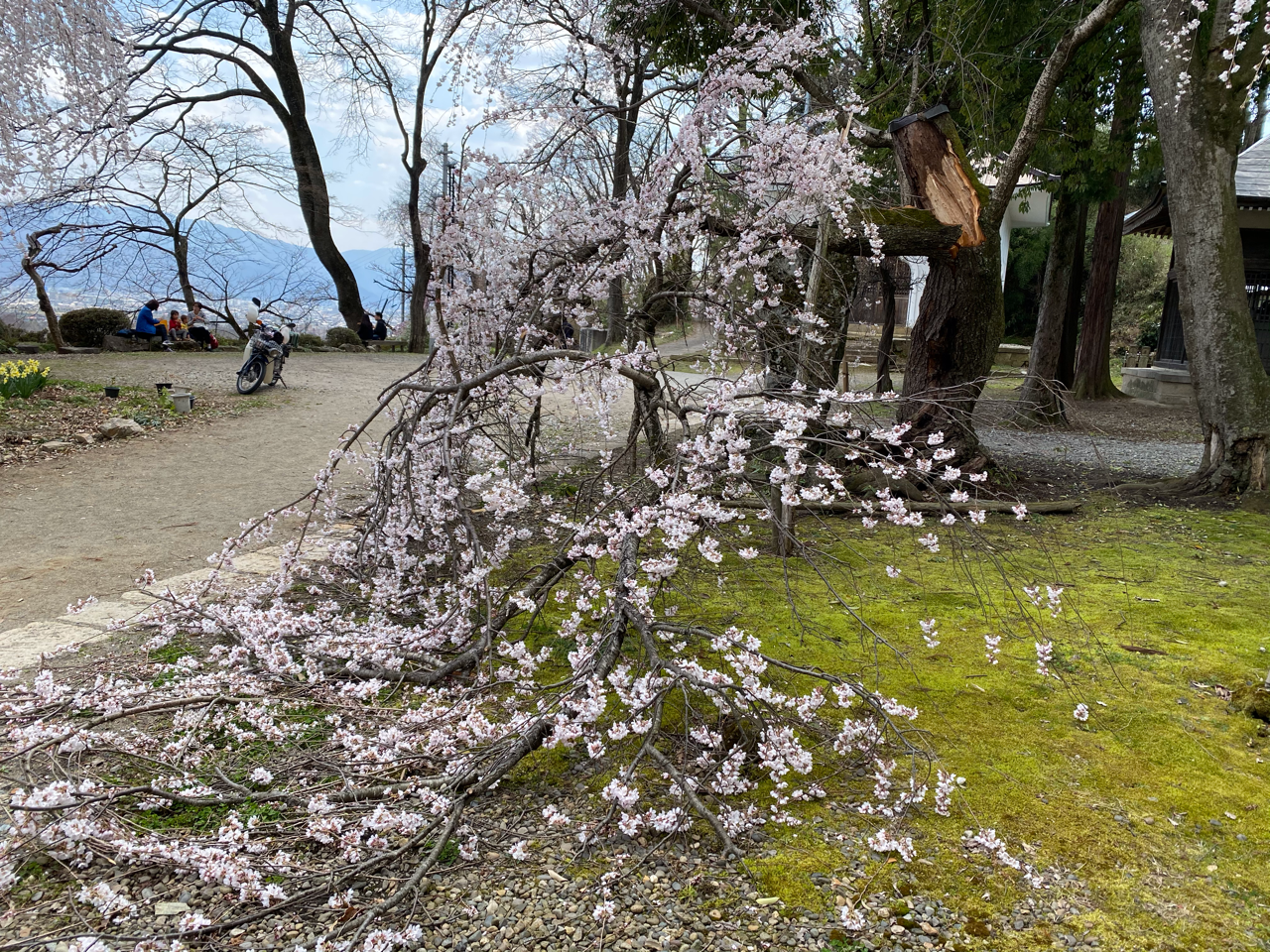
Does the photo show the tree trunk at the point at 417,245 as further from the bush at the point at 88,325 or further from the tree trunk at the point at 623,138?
the tree trunk at the point at 623,138

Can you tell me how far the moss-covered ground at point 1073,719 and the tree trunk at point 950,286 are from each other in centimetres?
156

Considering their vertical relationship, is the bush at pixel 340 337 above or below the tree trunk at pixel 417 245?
below

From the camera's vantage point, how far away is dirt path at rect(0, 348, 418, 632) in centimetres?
393

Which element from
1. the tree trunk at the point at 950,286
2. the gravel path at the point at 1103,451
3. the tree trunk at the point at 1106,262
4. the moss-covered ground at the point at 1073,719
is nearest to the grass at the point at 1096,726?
the moss-covered ground at the point at 1073,719

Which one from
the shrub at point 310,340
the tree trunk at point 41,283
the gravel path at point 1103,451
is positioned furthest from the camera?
the shrub at point 310,340

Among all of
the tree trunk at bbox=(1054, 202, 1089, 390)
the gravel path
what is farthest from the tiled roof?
the gravel path

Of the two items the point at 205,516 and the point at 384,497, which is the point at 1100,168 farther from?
the point at 205,516

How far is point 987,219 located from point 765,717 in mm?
4911

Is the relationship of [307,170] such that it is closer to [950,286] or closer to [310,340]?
[310,340]

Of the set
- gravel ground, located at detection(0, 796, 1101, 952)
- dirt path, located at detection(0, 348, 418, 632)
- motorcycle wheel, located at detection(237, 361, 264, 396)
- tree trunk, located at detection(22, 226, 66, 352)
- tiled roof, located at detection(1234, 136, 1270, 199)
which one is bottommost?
gravel ground, located at detection(0, 796, 1101, 952)

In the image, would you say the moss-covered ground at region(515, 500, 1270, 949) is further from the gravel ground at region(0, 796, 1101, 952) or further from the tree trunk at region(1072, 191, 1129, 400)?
the tree trunk at region(1072, 191, 1129, 400)

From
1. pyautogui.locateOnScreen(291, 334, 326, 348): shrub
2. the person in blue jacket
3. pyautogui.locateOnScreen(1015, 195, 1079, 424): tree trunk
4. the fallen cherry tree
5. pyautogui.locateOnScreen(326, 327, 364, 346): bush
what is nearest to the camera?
the fallen cherry tree

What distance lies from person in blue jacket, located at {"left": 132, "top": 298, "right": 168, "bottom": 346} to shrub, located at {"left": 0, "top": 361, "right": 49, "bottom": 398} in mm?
5546

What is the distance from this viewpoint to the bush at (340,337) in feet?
55.0
